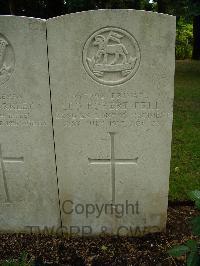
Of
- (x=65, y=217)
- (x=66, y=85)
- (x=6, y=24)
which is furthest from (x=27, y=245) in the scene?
(x=6, y=24)

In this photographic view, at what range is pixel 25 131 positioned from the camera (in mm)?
3391

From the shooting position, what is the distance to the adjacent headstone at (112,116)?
119 inches

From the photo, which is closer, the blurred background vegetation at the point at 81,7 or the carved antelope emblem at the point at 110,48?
the carved antelope emblem at the point at 110,48

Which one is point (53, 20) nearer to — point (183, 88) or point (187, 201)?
point (187, 201)

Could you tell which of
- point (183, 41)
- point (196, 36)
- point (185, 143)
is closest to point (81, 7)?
point (196, 36)

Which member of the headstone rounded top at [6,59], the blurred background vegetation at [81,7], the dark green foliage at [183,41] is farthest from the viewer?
the dark green foliage at [183,41]

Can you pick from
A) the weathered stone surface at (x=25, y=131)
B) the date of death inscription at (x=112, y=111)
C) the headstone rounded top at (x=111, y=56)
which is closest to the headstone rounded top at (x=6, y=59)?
the weathered stone surface at (x=25, y=131)

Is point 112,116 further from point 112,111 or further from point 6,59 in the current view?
point 6,59

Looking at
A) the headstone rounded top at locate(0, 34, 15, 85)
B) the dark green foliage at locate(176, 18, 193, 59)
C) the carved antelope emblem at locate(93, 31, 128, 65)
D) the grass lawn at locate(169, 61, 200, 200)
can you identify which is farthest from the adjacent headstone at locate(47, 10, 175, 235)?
the dark green foliage at locate(176, 18, 193, 59)

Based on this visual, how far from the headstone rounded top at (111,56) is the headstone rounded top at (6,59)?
0.64 metres

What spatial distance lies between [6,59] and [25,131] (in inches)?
26.4

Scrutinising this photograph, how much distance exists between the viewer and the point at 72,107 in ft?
10.7

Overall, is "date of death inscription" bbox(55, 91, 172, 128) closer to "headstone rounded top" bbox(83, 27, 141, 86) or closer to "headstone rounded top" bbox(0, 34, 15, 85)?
"headstone rounded top" bbox(83, 27, 141, 86)

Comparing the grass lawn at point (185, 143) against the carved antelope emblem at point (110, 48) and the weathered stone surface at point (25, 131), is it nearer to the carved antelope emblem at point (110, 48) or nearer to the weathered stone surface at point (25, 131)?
the weathered stone surface at point (25, 131)
